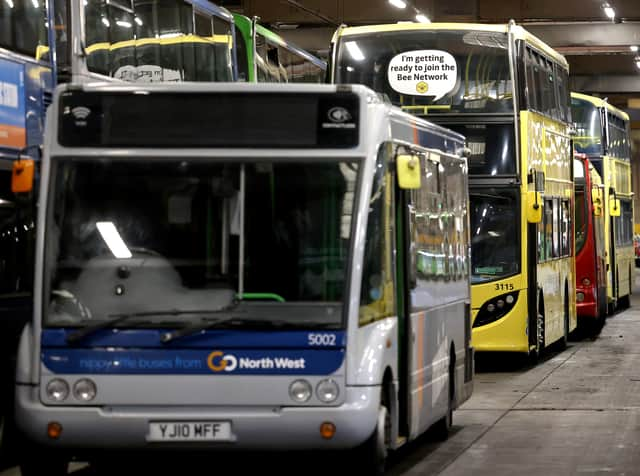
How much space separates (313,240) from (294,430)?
1.15 m

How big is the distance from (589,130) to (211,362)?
27425mm

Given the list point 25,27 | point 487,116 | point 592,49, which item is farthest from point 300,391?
point 592,49

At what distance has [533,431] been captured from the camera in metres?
15.1

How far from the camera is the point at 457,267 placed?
579 inches

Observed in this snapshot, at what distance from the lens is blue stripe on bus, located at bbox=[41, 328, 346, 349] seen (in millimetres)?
10453

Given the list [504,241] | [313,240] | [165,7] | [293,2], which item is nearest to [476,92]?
[504,241]

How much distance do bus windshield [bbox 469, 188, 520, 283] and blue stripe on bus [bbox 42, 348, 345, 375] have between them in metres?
11.6

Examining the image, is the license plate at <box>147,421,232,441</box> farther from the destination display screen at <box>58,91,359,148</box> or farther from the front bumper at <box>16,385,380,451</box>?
the destination display screen at <box>58,91,359,148</box>

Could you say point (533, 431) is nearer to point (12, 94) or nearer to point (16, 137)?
point (16, 137)

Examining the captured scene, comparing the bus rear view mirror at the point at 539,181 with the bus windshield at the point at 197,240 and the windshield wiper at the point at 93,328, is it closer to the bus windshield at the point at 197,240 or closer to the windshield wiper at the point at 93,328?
the bus windshield at the point at 197,240

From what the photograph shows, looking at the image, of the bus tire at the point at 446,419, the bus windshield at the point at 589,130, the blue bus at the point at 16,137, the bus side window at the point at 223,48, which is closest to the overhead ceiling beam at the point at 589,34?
the bus windshield at the point at 589,130

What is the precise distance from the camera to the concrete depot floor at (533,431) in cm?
1255

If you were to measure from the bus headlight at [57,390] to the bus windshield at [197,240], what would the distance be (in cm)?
36

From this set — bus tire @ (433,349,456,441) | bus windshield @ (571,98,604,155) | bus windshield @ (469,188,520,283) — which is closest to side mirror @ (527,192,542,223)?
bus windshield @ (469,188,520,283)
